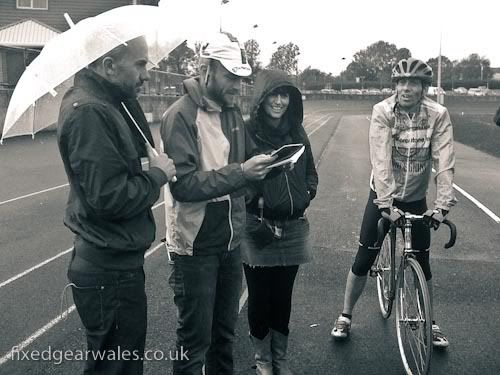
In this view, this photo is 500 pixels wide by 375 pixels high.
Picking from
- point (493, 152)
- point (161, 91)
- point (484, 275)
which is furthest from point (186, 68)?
point (484, 275)

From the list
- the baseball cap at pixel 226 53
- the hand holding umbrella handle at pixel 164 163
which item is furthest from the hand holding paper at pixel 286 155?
the hand holding umbrella handle at pixel 164 163

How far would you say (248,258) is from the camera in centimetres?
371

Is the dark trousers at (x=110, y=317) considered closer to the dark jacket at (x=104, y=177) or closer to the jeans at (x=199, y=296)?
the dark jacket at (x=104, y=177)

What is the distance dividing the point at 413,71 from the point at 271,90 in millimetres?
1161

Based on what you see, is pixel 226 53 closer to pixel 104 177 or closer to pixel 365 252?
pixel 104 177

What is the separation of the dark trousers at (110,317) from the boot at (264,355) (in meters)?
1.27

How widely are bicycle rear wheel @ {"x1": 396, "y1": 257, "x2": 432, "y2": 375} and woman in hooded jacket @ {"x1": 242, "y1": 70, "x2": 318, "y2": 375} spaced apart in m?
0.72

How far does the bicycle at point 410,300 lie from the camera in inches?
143

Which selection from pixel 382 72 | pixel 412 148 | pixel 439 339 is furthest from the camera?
pixel 382 72

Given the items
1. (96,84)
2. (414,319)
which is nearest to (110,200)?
(96,84)

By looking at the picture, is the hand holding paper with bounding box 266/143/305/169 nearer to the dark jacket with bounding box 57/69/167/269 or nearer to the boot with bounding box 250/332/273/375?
the dark jacket with bounding box 57/69/167/269

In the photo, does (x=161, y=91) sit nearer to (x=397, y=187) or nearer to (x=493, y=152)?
(x=493, y=152)

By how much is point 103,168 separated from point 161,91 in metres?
28.5

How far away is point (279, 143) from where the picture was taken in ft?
12.2
